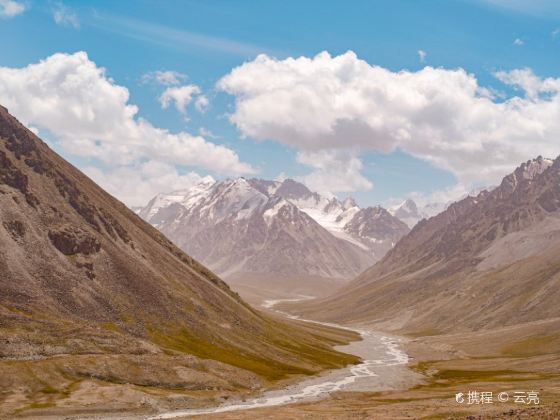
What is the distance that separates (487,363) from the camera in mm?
188375

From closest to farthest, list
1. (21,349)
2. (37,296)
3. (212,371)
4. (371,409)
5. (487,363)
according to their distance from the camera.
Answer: (371,409) < (21,349) < (212,371) < (37,296) < (487,363)

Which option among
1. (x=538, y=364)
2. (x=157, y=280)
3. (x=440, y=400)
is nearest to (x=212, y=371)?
(x=440, y=400)

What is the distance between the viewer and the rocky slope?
369 feet

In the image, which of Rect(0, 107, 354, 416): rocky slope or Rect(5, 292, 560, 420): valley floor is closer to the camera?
Rect(5, 292, 560, 420): valley floor

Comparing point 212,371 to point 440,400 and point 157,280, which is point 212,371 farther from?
point 157,280

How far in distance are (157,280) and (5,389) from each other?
3684 inches

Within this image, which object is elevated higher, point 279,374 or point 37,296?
point 37,296

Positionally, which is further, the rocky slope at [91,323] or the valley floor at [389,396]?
the rocky slope at [91,323]

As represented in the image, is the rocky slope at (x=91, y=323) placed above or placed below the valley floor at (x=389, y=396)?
above

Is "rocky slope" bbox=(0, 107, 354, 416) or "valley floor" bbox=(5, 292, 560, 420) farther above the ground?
"rocky slope" bbox=(0, 107, 354, 416)

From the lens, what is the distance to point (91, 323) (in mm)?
147875

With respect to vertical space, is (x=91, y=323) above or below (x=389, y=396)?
above

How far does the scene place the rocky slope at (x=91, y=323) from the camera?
11250 cm

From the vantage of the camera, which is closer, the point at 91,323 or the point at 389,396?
the point at 389,396
